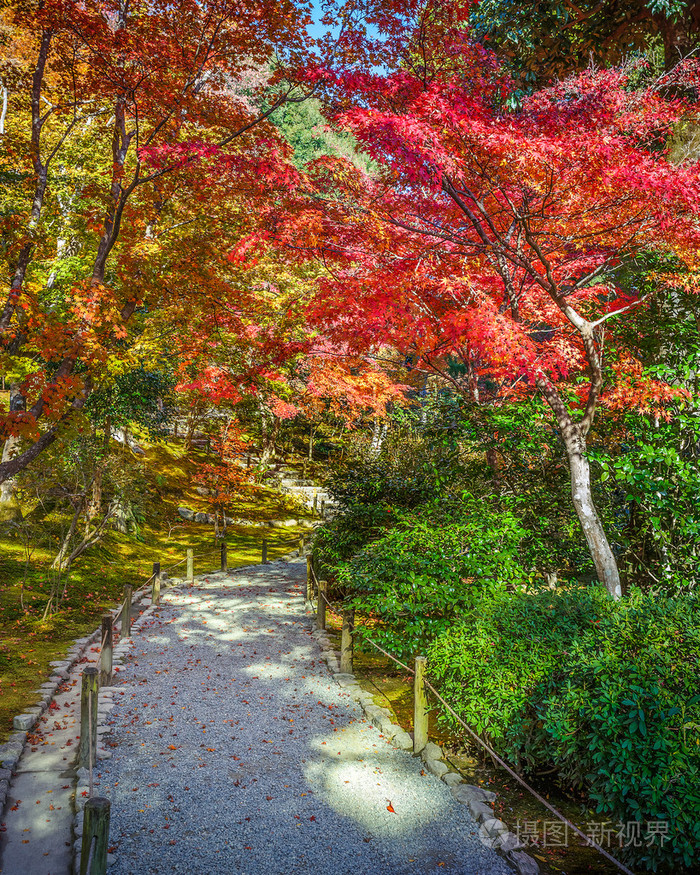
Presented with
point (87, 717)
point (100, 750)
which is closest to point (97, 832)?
point (87, 717)

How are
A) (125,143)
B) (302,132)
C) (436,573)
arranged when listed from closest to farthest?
(436,573) < (125,143) < (302,132)

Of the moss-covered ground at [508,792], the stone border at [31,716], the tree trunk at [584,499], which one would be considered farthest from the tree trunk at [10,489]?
the tree trunk at [584,499]

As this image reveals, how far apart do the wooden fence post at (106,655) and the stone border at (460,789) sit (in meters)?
2.70

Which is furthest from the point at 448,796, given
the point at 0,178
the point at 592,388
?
the point at 0,178

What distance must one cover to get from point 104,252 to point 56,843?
593 cm

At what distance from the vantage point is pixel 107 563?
12.2 m

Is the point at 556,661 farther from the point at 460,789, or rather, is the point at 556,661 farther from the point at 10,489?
the point at 10,489

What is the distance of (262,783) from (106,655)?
2856 millimetres

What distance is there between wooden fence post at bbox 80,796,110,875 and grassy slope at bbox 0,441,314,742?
8.40ft

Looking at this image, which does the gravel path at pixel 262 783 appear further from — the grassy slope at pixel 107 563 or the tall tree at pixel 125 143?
the tall tree at pixel 125 143

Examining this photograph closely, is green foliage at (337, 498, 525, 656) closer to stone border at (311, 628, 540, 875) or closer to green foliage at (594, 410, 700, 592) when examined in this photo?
stone border at (311, 628, 540, 875)

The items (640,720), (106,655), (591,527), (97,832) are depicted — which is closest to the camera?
(97,832)

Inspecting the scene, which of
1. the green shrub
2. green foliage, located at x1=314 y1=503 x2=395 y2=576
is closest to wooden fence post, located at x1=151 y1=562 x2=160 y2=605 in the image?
green foliage, located at x1=314 y1=503 x2=395 y2=576

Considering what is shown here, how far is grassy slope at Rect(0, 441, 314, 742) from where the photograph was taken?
6.82m
